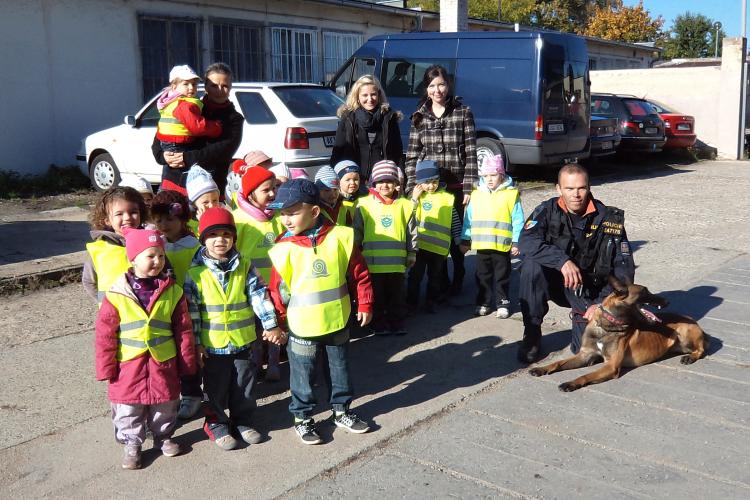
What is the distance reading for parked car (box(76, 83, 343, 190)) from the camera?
10461 millimetres

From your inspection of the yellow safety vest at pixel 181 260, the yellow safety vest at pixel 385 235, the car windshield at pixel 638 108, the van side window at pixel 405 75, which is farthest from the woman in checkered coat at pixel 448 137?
the car windshield at pixel 638 108

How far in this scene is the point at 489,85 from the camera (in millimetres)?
13750

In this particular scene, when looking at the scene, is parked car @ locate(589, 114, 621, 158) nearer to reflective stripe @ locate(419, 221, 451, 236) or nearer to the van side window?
the van side window

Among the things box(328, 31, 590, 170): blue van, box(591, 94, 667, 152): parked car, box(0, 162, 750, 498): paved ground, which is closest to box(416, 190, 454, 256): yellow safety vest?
box(0, 162, 750, 498): paved ground

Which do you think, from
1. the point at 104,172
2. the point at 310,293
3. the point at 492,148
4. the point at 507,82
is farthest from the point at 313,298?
the point at 507,82

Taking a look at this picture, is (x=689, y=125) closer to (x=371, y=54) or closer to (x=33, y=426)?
(x=371, y=54)

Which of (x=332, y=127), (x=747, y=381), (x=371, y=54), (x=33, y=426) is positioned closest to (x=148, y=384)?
(x=33, y=426)

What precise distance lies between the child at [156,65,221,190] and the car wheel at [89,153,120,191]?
23.1ft

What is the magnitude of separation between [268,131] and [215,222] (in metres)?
6.81

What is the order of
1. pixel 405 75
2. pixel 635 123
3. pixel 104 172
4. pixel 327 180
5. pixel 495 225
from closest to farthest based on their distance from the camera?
pixel 327 180
pixel 495 225
pixel 104 172
pixel 405 75
pixel 635 123

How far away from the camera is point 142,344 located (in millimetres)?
3744

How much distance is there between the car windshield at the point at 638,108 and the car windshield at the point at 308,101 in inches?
396

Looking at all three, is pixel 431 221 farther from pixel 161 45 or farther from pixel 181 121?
pixel 161 45

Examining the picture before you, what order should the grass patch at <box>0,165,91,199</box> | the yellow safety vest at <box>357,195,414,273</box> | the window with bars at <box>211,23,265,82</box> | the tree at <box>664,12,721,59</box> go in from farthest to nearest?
1. the tree at <box>664,12,721,59</box>
2. the window with bars at <box>211,23,265,82</box>
3. the grass patch at <box>0,165,91,199</box>
4. the yellow safety vest at <box>357,195,414,273</box>
